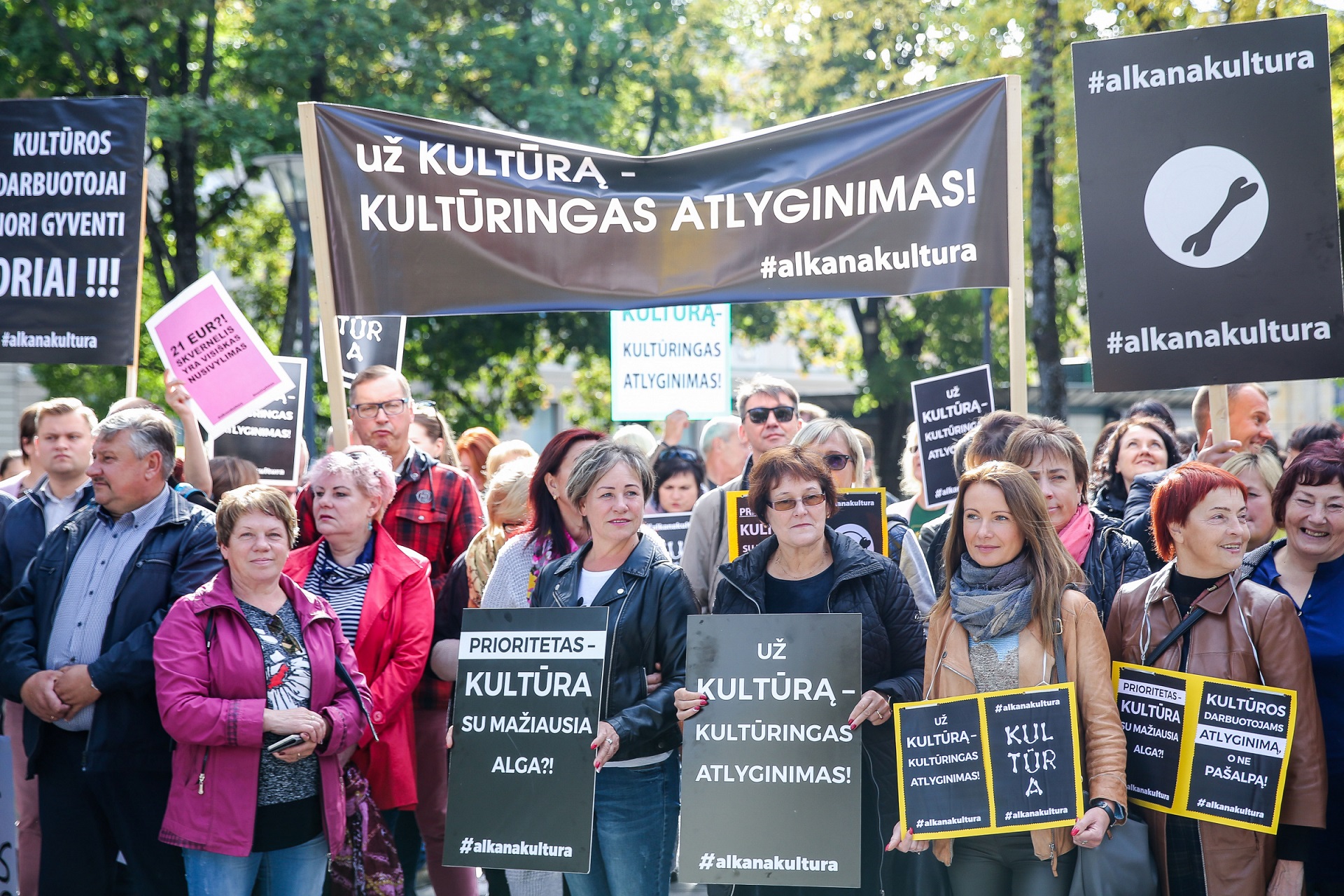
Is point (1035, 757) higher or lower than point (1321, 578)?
lower

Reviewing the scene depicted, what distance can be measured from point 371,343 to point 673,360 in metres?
2.49

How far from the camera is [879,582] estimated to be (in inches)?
173

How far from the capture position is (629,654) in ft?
14.5

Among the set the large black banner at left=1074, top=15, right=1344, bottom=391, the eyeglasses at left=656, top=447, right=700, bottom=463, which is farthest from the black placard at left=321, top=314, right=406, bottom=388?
the large black banner at left=1074, top=15, right=1344, bottom=391

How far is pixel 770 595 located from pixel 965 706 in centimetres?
85

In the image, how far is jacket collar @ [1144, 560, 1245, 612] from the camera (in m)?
3.97

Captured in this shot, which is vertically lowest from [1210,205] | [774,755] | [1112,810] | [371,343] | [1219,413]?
[1112,810]

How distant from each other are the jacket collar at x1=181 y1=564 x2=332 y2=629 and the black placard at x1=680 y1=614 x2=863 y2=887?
1.41 metres

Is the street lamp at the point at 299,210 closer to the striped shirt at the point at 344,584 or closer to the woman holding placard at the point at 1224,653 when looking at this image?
the striped shirt at the point at 344,584

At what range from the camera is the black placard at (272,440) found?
295 inches

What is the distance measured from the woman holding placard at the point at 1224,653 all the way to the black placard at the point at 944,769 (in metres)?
0.62

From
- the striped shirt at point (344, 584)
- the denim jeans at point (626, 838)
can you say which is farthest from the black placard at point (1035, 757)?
the striped shirt at point (344, 584)

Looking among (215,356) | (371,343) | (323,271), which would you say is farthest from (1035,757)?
(371,343)

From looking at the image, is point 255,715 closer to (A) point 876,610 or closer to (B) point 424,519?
(B) point 424,519
